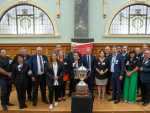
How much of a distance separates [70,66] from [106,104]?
4.77 feet

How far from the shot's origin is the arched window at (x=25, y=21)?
518 cm

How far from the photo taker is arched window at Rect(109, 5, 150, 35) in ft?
16.7

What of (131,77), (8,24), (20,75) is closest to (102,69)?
(131,77)

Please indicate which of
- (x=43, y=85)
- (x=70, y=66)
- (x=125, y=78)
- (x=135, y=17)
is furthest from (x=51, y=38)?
(x=135, y=17)

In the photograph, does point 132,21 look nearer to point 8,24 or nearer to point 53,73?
point 53,73

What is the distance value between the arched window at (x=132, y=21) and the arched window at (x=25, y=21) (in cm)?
272

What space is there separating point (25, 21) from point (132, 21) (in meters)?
4.52

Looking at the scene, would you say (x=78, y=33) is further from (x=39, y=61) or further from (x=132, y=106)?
(x=132, y=106)

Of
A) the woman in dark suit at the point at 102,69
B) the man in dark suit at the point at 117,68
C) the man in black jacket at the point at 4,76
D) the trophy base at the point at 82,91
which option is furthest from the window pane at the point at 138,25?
the man in black jacket at the point at 4,76

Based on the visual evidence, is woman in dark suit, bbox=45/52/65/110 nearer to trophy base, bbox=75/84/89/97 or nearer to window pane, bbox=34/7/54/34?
trophy base, bbox=75/84/89/97

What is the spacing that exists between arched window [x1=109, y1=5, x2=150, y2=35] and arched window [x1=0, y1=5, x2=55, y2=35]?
8.92 ft

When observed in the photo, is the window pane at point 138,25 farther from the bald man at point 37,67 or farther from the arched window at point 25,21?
the bald man at point 37,67

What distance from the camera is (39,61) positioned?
10.8 ft

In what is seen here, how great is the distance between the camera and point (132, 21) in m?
5.18
